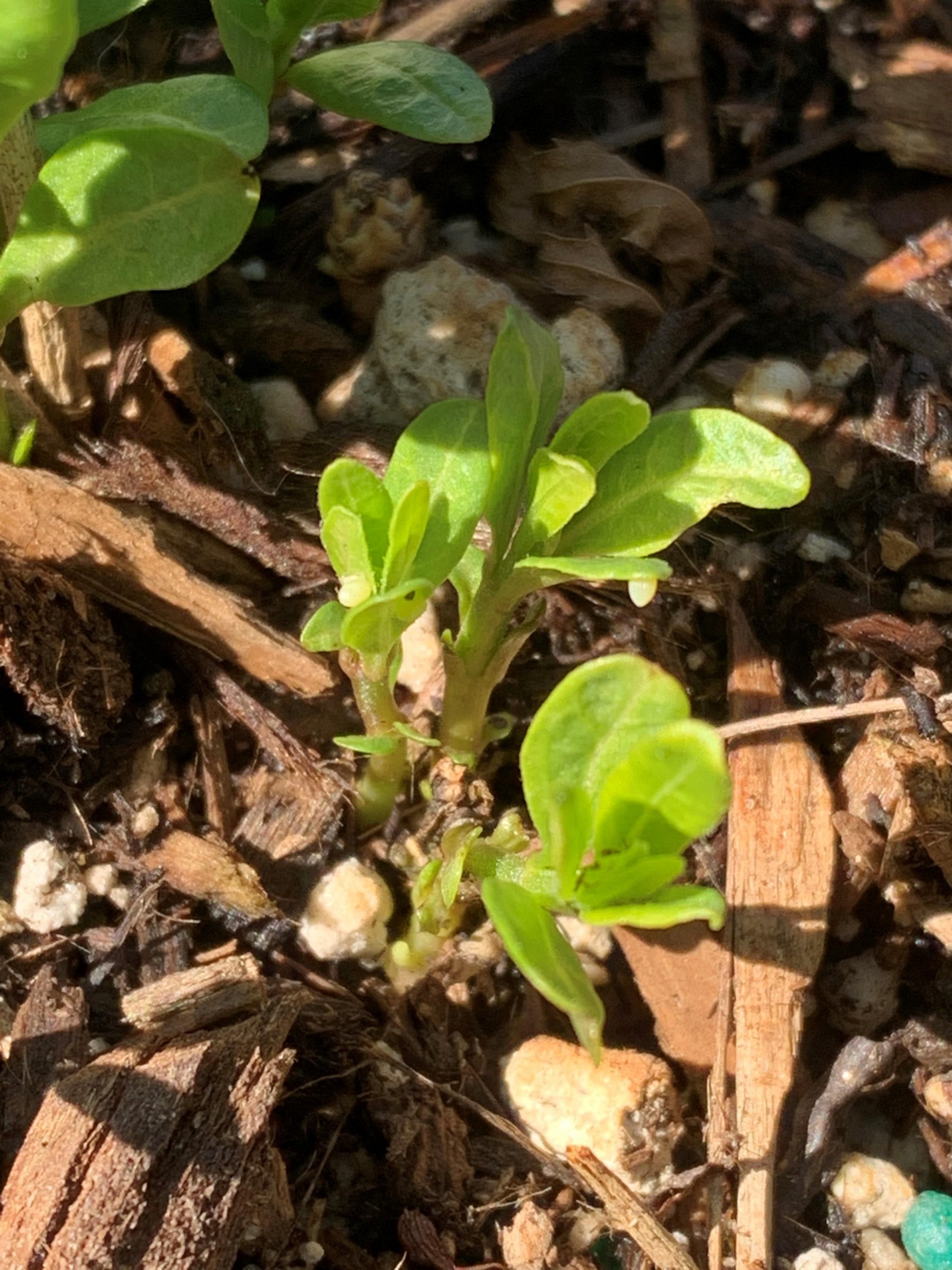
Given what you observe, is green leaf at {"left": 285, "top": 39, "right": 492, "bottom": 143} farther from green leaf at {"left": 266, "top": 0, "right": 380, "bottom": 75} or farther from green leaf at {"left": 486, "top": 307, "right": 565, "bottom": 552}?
green leaf at {"left": 486, "top": 307, "right": 565, "bottom": 552}

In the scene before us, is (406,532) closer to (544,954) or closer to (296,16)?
(544,954)

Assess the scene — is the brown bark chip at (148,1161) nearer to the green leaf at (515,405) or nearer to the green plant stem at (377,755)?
the green plant stem at (377,755)

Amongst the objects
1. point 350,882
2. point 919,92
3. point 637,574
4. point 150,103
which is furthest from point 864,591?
point 150,103

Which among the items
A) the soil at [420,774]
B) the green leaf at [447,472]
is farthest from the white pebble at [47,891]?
the green leaf at [447,472]

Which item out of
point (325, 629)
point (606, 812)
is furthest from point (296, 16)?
point (606, 812)

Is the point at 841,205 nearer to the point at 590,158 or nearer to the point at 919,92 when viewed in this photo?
the point at 919,92

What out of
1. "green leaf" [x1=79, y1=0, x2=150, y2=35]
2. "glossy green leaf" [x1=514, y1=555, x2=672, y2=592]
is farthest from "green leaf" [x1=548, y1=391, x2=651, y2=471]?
"green leaf" [x1=79, y1=0, x2=150, y2=35]
